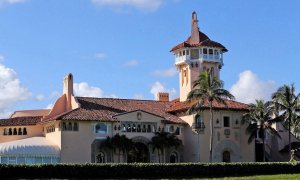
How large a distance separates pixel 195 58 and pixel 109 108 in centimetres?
1545

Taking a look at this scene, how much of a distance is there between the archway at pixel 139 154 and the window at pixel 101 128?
4.99m

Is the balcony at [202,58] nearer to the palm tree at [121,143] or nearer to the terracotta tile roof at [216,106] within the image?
the terracotta tile roof at [216,106]

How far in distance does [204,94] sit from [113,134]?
1220 cm

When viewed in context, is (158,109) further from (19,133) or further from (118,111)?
(19,133)

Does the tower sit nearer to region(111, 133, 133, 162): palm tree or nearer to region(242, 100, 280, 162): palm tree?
region(242, 100, 280, 162): palm tree

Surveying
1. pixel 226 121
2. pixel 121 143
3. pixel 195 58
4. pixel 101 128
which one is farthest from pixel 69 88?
pixel 226 121

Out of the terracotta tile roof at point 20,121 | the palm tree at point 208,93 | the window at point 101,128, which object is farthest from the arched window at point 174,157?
the terracotta tile roof at point 20,121

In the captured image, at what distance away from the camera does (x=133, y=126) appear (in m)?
72.2

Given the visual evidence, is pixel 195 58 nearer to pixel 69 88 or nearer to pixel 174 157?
pixel 174 157

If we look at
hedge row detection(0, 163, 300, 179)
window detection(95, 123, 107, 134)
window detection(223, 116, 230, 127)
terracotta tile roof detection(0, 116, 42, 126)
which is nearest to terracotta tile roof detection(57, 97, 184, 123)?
window detection(95, 123, 107, 134)

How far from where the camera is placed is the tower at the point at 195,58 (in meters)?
80.6

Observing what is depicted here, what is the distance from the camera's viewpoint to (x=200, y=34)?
271 feet

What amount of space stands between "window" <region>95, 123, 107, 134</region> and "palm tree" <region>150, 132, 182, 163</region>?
6.50 meters

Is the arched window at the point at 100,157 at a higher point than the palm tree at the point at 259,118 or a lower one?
lower
